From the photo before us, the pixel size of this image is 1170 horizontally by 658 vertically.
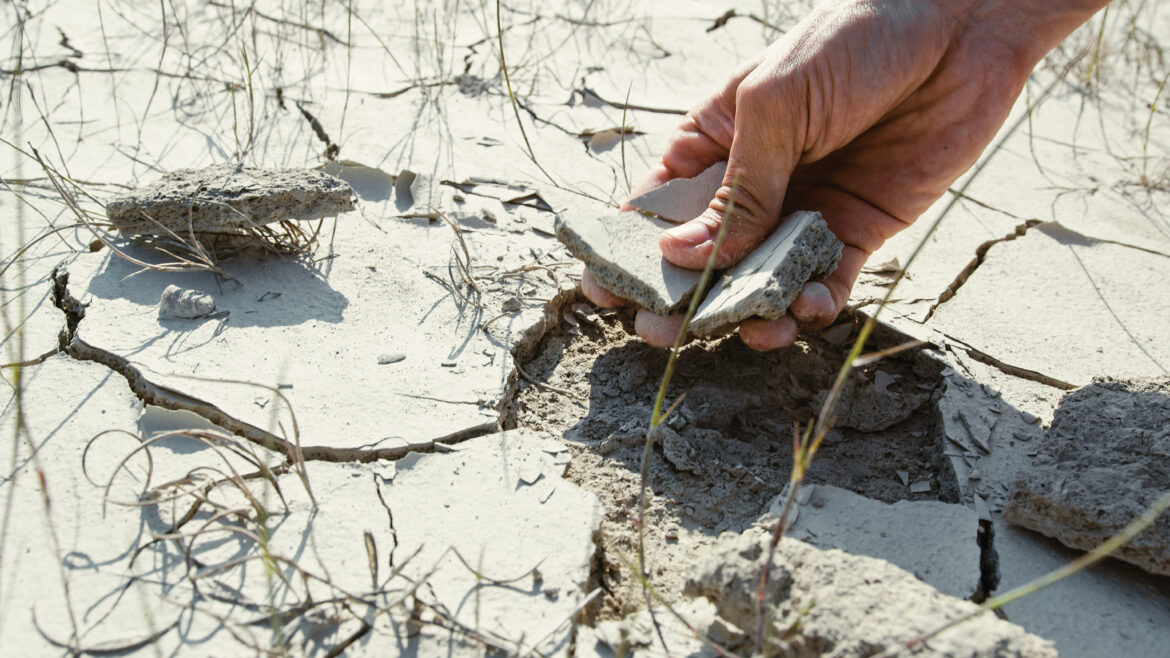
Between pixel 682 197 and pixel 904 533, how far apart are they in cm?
112

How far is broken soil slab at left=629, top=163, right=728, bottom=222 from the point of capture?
2384mm

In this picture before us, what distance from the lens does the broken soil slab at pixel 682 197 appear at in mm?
2384

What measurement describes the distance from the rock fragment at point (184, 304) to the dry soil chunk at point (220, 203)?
196 millimetres

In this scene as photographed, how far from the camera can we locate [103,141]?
9.73 ft

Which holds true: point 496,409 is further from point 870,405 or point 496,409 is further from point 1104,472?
point 1104,472

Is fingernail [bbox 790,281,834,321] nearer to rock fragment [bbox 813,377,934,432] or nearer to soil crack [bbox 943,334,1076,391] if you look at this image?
rock fragment [bbox 813,377,934,432]

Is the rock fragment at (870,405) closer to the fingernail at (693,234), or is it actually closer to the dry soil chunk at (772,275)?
the dry soil chunk at (772,275)

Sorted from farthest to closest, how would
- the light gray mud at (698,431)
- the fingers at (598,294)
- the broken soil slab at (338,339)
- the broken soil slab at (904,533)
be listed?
the fingers at (598,294), the broken soil slab at (338,339), the light gray mud at (698,431), the broken soil slab at (904,533)

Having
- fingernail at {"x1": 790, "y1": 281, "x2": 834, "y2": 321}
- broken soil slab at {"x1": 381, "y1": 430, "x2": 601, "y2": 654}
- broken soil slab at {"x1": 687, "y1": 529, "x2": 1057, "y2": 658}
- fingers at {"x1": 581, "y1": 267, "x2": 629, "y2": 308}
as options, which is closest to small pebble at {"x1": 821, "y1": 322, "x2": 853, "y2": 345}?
fingernail at {"x1": 790, "y1": 281, "x2": 834, "y2": 321}

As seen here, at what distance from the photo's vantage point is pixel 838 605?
133 cm

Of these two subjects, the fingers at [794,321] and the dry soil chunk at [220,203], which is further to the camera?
the dry soil chunk at [220,203]

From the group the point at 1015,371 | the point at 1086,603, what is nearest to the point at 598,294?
the point at 1015,371

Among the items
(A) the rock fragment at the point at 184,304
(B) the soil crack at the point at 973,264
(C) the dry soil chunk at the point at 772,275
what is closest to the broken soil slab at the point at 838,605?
(C) the dry soil chunk at the point at 772,275

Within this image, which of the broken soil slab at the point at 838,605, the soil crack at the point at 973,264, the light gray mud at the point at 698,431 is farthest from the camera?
the soil crack at the point at 973,264
